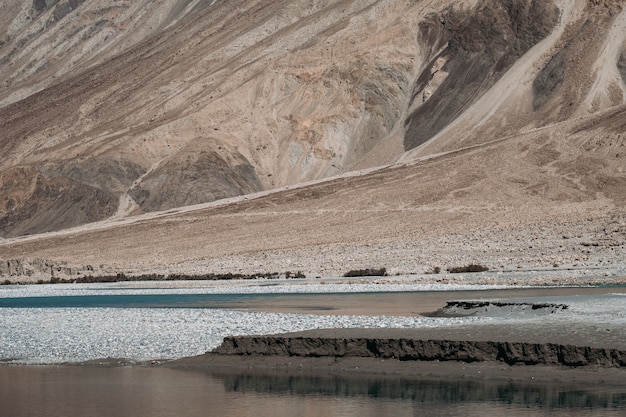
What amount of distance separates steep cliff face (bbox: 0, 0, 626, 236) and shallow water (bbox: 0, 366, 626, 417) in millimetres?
55598

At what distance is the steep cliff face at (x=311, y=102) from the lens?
8162 centimetres

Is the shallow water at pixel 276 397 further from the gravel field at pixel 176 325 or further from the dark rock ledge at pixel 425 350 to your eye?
→ the gravel field at pixel 176 325

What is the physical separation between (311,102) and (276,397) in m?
76.5

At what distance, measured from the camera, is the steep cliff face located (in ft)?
268

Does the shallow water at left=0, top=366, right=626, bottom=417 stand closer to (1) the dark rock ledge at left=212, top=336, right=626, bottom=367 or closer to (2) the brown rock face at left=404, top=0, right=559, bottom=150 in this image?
(1) the dark rock ledge at left=212, top=336, right=626, bottom=367

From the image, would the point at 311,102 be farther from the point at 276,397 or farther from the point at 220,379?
the point at 276,397

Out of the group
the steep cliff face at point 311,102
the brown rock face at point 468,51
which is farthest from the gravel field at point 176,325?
the brown rock face at point 468,51

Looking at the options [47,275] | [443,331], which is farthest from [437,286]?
[47,275]

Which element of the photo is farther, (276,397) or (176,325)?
(176,325)

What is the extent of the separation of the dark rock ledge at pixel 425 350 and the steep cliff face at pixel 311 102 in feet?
176

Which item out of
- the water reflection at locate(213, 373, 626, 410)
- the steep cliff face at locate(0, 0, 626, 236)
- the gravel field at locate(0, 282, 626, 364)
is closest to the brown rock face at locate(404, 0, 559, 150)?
the steep cliff face at locate(0, 0, 626, 236)

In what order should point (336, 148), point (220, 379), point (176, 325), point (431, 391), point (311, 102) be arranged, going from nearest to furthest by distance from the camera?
1. point (431, 391)
2. point (220, 379)
3. point (176, 325)
4. point (336, 148)
5. point (311, 102)

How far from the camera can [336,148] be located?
282ft

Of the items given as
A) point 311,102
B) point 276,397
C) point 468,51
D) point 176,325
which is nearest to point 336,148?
point 311,102
